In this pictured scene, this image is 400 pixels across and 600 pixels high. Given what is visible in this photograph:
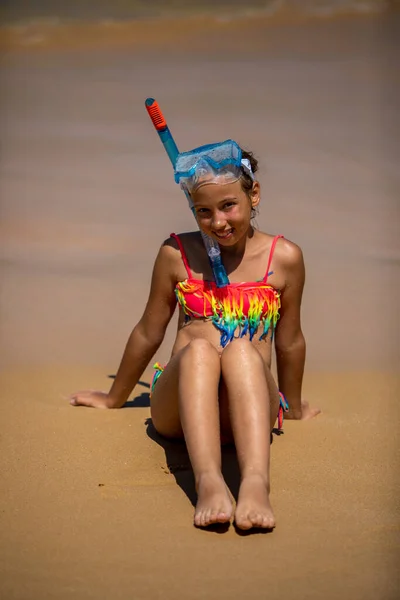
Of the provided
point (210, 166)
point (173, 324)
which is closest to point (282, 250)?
point (210, 166)

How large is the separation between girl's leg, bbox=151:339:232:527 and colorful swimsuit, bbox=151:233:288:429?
0.35 meters

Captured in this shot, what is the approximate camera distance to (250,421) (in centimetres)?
246

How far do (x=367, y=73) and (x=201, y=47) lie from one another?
2.05 m

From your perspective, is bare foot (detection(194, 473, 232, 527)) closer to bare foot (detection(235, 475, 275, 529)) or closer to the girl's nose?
bare foot (detection(235, 475, 275, 529))

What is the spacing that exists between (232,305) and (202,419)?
0.64 metres

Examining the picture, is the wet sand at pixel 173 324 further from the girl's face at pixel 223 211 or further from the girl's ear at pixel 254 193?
the girl's ear at pixel 254 193

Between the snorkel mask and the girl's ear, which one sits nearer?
the snorkel mask

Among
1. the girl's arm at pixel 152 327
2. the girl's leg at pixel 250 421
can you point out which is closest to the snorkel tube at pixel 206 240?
the girl's arm at pixel 152 327

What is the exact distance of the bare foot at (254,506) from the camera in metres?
2.24

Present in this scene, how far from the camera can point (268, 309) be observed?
3.06m

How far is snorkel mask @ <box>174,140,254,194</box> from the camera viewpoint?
292 cm

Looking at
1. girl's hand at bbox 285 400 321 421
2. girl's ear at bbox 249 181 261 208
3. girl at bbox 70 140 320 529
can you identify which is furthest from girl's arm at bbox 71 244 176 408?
girl's hand at bbox 285 400 321 421

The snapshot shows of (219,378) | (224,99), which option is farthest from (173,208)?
(219,378)

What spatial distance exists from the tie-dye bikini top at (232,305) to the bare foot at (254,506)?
2.38 feet
